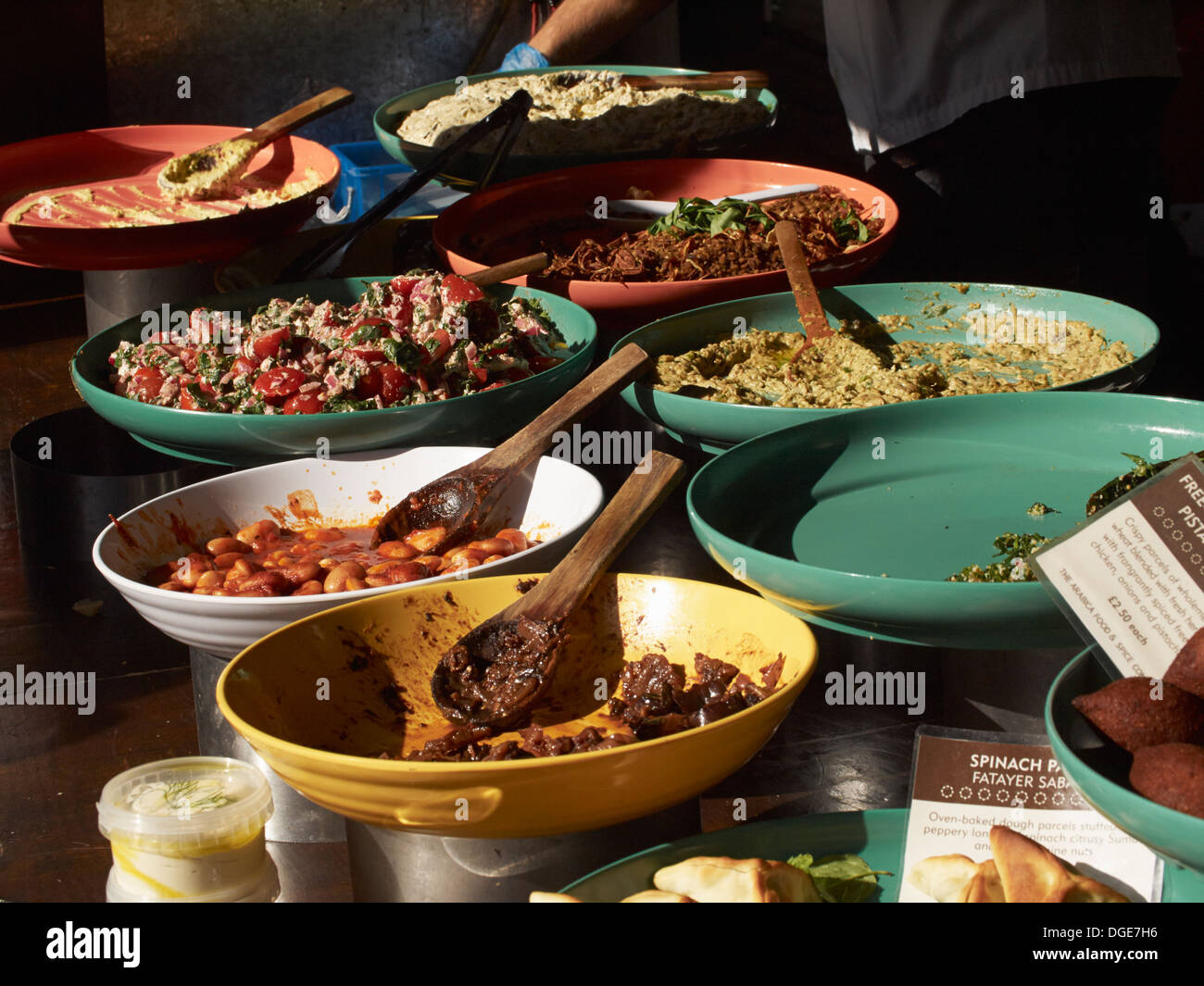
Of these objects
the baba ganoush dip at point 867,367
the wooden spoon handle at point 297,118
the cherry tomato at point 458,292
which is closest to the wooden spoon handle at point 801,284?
the baba ganoush dip at point 867,367

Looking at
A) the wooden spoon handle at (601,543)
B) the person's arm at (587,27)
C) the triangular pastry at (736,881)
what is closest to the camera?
the triangular pastry at (736,881)

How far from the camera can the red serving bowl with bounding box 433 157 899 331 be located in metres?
1.74

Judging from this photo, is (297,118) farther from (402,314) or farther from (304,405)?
(304,405)

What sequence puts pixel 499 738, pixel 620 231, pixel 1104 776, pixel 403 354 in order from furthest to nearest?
1. pixel 620 231
2. pixel 403 354
3. pixel 499 738
4. pixel 1104 776

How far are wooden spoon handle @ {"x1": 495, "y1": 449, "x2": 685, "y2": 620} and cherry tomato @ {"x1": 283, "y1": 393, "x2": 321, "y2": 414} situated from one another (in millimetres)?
484

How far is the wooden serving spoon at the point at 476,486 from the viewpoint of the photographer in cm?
129

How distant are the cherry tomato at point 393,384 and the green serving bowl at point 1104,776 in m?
0.91

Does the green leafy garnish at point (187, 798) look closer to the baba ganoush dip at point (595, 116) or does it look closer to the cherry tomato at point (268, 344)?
the cherry tomato at point (268, 344)

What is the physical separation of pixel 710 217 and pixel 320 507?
Answer: 91 centimetres

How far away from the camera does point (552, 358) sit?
64.2 inches

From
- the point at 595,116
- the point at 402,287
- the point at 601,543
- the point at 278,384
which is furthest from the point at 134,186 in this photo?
the point at 601,543

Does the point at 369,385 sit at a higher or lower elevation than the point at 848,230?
lower

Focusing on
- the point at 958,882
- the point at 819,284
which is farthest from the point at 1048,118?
the point at 958,882

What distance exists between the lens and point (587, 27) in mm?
2926
